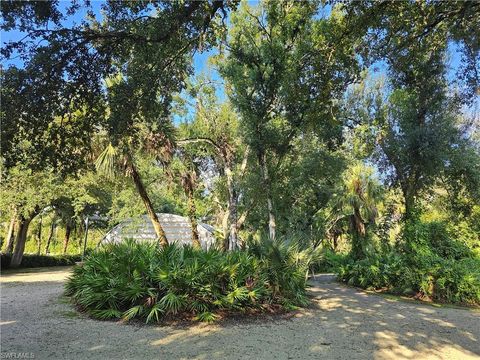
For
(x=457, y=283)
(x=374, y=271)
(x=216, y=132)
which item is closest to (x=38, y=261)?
(x=216, y=132)

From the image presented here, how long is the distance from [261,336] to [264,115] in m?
7.85

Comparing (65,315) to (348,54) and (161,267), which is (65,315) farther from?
(348,54)

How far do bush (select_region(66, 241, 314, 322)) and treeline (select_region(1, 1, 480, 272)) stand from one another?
7.48ft

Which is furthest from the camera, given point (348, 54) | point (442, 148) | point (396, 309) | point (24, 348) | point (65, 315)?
point (442, 148)

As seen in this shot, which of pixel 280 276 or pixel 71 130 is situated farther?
pixel 280 276

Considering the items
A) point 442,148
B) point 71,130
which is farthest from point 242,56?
point 71,130

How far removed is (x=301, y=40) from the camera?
502 inches

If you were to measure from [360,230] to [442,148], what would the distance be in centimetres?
536

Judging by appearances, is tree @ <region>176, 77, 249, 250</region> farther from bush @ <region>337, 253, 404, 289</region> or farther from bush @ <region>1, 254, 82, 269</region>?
bush @ <region>1, 254, 82, 269</region>

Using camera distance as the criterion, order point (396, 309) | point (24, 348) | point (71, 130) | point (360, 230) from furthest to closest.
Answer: point (360, 230) < point (396, 309) < point (71, 130) < point (24, 348)

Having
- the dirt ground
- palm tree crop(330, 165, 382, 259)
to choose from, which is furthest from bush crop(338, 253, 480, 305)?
palm tree crop(330, 165, 382, 259)

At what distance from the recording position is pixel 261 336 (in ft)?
23.0

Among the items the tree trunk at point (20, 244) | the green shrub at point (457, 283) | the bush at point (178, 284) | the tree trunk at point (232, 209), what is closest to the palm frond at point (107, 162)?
the bush at point (178, 284)

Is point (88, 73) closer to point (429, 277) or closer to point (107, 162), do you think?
point (107, 162)
